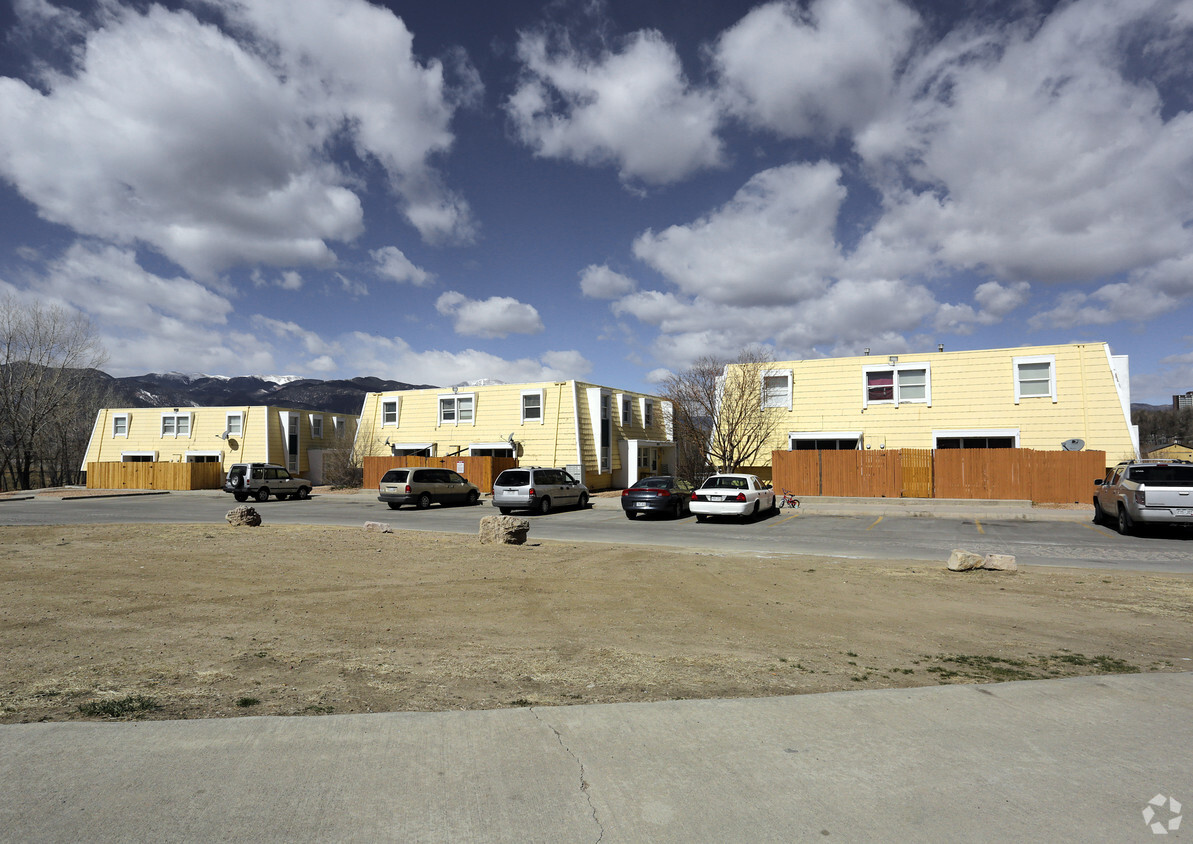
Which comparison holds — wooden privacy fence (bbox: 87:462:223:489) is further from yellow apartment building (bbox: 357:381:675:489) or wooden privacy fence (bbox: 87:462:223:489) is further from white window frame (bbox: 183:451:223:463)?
yellow apartment building (bbox: 357:381:675:489)

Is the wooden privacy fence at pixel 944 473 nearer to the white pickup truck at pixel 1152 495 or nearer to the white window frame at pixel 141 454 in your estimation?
the white pickup truck at pixel 1152 495

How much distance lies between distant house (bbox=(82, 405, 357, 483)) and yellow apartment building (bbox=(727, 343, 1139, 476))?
29663mm

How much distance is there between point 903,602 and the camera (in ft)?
28.6

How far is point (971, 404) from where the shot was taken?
99.3 ft

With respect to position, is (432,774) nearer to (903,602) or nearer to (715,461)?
(903,602)

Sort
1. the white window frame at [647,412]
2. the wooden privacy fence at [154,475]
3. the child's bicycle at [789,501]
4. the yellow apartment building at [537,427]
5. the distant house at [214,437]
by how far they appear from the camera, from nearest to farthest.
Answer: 1. the child's bicycle at [789,501]
2. the yellow apartment building at [537,427]
3. the white window frame at [647,412]
4. the wooden privacy fence at [154,475]
5. the distant house at [214,437]

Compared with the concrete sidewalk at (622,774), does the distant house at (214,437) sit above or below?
above

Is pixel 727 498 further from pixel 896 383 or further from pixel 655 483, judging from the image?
pixel 896 383

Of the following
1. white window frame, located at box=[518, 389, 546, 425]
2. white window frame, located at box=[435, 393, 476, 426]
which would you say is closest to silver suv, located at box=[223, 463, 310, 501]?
white window frame, located at box=[435, 393, 476, 426]

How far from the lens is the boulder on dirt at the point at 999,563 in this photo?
1103 cm

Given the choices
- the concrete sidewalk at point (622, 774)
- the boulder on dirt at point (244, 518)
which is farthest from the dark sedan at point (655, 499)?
the concrete sidewalk at point (622, 774)

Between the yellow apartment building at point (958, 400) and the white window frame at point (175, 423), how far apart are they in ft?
129

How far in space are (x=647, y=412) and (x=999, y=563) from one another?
31.1 metres

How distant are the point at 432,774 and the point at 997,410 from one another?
→ 32210 mm
